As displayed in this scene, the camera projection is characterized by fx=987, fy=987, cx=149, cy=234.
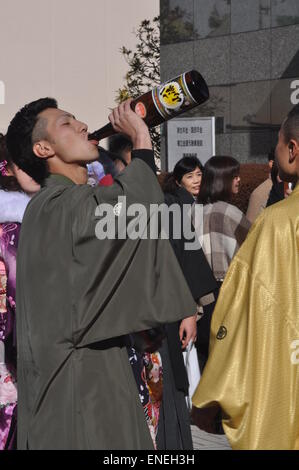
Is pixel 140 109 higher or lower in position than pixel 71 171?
higher

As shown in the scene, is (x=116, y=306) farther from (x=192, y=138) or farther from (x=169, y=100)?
(x=192, y=138)

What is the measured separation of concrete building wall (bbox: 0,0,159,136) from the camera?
14.8m

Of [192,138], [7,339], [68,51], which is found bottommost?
[7,339]

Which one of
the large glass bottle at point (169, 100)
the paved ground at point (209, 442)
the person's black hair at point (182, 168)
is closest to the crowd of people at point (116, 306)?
the large glass bottle at point (169, 100)

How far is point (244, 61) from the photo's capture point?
14469 millimetres

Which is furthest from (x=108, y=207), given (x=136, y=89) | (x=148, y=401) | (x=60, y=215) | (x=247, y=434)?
(x=136, y=89)

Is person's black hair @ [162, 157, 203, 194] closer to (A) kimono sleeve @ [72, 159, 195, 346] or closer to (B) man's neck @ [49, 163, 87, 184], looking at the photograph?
(B) man's neck @ [49, 163, 87, 184]

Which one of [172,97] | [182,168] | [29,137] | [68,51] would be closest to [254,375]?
[172,97]

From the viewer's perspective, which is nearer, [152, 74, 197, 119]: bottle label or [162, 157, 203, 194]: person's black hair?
[152, 74, 197, 119]: bottle label

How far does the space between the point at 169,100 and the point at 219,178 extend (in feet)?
11.9

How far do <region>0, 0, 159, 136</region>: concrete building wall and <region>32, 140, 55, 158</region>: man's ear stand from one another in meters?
11.3

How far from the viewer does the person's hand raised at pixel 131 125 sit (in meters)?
2.93

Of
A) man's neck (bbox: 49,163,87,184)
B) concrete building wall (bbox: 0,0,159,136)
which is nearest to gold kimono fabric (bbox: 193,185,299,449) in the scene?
man's neck (bbox: 49,163,87,184)

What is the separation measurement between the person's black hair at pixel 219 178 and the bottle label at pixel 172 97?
138 inches
